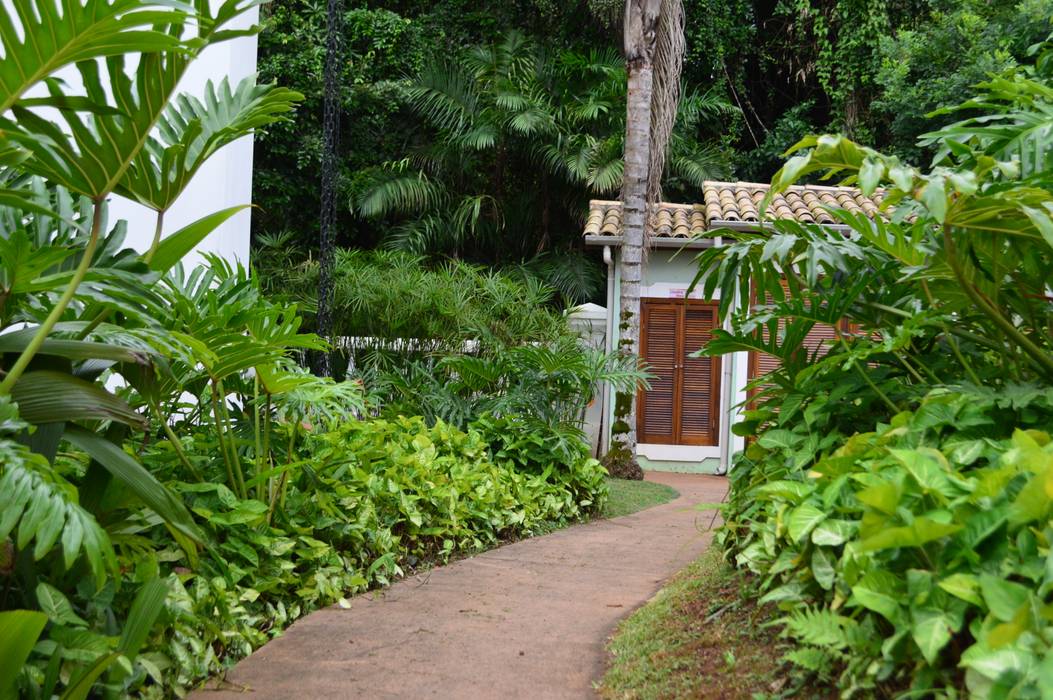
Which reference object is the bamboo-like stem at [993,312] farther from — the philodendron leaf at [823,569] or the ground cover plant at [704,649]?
the ground cover plant at [704,649]

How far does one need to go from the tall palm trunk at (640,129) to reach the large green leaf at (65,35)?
7.88 meters

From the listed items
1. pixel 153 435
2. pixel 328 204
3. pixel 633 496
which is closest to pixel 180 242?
pixel 153 435

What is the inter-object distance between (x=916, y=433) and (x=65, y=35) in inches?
111

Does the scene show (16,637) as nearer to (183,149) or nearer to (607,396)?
(183,149)

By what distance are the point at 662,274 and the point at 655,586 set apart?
24.5ft

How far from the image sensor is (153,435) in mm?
4977

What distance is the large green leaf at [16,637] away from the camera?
2623mm

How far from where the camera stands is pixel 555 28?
59.7 ft

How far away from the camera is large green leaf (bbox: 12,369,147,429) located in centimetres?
287

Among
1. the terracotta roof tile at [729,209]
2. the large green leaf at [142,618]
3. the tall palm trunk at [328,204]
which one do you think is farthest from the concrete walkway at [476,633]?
the terracotta roof tile at [729,209]

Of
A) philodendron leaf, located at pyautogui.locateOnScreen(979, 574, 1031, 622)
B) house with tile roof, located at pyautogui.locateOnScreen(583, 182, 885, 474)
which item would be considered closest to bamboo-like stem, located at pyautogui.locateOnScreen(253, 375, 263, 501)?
philodendron leaf, located at pyautogui.locateOnScreen(979, 574, 1031, 622)

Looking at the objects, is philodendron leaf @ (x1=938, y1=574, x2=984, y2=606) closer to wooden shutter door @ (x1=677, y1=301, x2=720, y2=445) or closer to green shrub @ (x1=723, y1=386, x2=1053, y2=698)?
green shrub @ (x1=723, y1=386, x2=1053, y2=698)

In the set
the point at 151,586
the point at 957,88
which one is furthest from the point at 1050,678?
the point at 957,88

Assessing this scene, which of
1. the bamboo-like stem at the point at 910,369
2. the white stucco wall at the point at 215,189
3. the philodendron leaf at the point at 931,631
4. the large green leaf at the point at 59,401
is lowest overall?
the philodendron leaf at the point at 931,631
